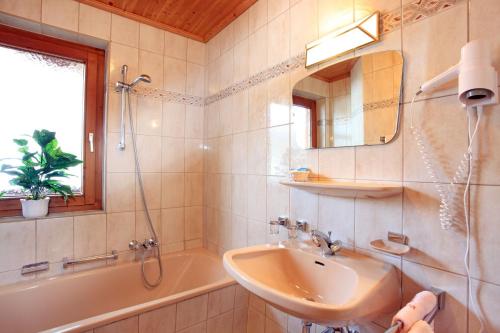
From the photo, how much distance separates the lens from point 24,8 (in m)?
1.70

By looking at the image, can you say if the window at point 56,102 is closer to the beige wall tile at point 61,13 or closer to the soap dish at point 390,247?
the beige wall tile at point 61,13

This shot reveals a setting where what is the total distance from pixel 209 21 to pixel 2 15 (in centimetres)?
140

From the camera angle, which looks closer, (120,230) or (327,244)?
(327,244)

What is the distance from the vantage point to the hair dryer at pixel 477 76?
722 millimetres

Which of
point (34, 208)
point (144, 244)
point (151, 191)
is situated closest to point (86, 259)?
point (144, 244)

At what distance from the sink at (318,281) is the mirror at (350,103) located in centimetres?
54

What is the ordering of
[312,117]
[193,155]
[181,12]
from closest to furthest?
[312,117] < [181,12] < [193,155]

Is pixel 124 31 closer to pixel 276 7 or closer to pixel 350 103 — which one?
pixel 276 7

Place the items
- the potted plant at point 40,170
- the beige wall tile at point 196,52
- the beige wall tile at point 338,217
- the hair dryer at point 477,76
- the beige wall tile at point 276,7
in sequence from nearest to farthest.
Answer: the hair dryer at point 477,76 → the beige wall tile at point 338,217 → the beige wall tile at point 276,7 → the potted plant at point 40,170 → the beige wall tile at point 196,52

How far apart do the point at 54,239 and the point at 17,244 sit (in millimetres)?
195

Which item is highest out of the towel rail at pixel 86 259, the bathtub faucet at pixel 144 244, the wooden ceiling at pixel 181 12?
the wooden ceiling at pixel 181 12

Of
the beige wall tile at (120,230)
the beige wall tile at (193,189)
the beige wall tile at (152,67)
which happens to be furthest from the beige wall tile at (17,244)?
the beige wall tile at (152,67)

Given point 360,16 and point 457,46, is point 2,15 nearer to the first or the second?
point 360,16

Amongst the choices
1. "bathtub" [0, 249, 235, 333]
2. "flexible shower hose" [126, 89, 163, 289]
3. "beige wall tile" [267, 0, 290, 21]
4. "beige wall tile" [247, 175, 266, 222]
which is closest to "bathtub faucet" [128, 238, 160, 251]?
"flexible shower hose" [126, 89, 163, 289]
